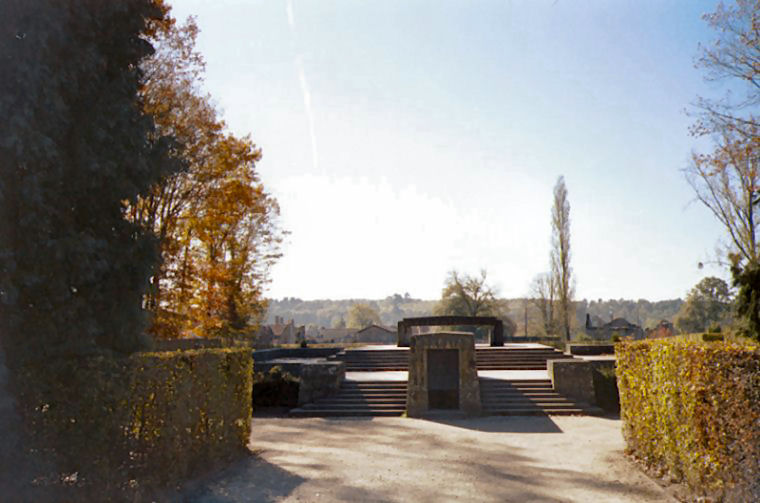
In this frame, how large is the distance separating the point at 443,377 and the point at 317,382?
14.2ft

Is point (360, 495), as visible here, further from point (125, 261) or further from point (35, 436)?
point (125, 261)

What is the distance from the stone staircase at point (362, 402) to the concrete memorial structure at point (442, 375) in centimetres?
95

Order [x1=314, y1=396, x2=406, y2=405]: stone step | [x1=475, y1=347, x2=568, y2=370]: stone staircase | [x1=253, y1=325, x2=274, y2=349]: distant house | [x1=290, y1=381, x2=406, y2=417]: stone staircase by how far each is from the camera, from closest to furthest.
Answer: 1. [x1=290, y1=381, x2=406, y2=417]: stone staircase
2. [x1=314, y1=396, x2=406, y2=405]: stone step
3. [x1=475, y1=347, x2=568, y2=370]: stone staircase
4. [x1=253, y1=325, x2=274, y2=349]: distant house

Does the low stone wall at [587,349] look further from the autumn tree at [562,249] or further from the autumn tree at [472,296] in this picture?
the autumn tree at [472,296]

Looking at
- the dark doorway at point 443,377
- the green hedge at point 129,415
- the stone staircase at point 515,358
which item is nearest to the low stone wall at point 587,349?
the stone staircase at point 515,358

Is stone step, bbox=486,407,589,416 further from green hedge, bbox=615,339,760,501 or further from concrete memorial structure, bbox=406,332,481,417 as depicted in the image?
green hedge, bbox=615,339,760,501

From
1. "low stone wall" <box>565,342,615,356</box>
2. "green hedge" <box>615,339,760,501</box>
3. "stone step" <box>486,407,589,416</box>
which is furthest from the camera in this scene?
"low stone wall" <box>565,342,615,356</box>

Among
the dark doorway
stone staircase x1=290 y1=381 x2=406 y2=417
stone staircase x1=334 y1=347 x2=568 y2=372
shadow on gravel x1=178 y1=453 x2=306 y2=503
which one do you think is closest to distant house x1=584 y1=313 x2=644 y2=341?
stone staircase x1=334 y1=347 x2=568 y2=372

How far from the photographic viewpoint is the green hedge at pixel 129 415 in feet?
22.8

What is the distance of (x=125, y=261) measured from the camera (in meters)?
8.58

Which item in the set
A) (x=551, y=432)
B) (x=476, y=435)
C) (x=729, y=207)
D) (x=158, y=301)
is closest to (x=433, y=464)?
(x=476, y=435)

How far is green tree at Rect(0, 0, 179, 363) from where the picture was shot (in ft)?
24.4

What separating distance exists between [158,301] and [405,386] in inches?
356

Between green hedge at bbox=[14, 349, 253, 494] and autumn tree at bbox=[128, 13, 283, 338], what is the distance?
9.06m
